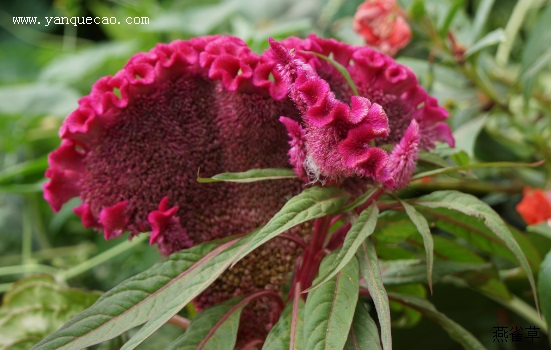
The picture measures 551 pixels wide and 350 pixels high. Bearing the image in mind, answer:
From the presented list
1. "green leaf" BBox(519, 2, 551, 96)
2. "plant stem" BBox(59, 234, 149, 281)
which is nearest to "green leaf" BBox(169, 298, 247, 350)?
"plant stem" BBox(59, 234, 149, 281)

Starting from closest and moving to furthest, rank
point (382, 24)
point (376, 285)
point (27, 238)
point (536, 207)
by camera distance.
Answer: point (376, 285)
point (536, 207)
point (382, 24)
point (27, 238)

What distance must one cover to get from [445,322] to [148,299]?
30cm

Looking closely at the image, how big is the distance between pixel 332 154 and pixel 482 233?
0.83 feet

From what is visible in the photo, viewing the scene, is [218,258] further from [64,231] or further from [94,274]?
[64,231]

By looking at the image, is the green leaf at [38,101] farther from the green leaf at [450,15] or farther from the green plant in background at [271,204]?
the green leaf at [450,15]

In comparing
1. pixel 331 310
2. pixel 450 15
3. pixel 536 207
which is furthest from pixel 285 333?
pixel 450 15

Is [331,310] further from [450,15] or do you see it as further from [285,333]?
[450,15]

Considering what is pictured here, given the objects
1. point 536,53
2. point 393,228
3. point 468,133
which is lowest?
point 393,228

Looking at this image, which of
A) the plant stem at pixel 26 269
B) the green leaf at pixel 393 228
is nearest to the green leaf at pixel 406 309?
the green leaf at pixel 393 228

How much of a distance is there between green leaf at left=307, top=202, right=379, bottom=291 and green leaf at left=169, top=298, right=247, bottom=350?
0.37 ft

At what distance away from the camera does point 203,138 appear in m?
0.58

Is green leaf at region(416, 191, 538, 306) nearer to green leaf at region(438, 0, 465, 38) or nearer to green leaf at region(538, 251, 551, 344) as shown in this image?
green leaf at region(538, 251, 551, 344)

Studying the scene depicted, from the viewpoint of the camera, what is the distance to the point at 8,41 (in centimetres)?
224

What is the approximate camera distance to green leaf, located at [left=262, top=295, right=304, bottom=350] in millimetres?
488
